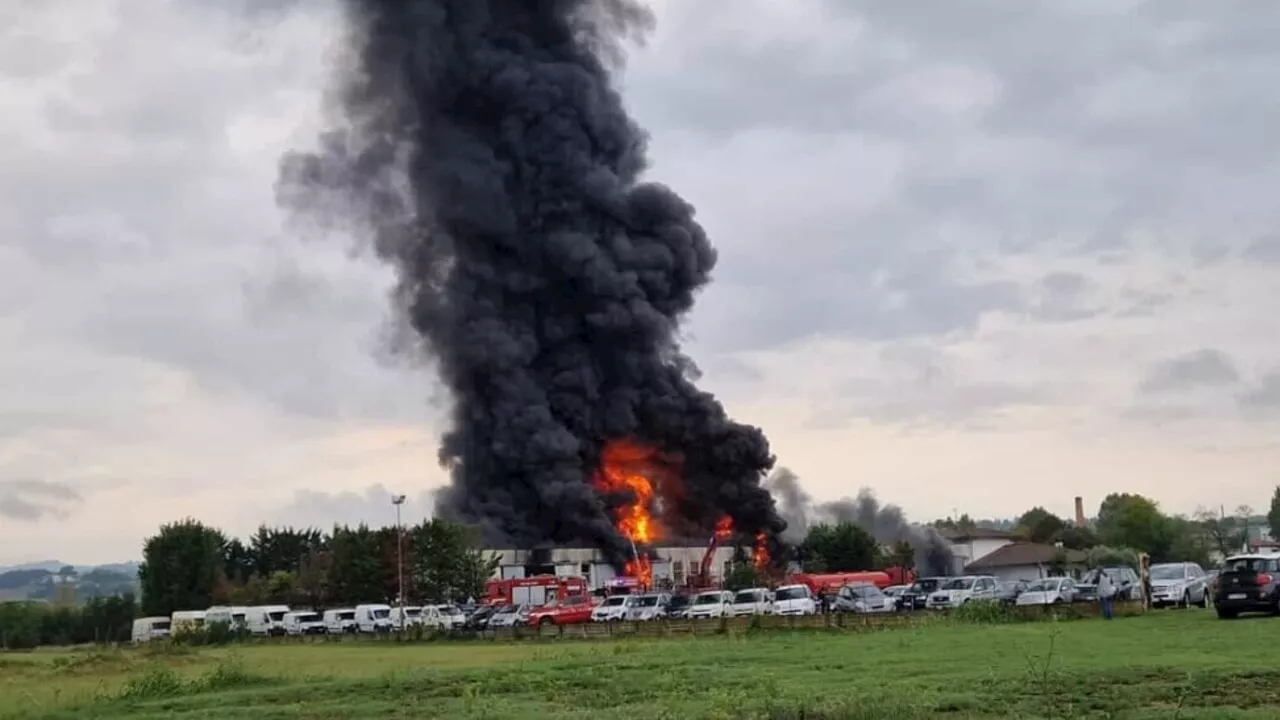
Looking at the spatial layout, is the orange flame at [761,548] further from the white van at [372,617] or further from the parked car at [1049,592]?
the parked car at [1049,592]

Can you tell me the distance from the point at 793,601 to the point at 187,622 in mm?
37892

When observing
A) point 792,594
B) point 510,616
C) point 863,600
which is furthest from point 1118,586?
point 510,616

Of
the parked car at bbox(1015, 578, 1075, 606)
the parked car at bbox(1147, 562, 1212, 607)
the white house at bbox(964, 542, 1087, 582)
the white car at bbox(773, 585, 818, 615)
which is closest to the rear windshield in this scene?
the parked car at bbox(1147, 562, 1212, 607)

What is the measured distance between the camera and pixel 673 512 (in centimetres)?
9906

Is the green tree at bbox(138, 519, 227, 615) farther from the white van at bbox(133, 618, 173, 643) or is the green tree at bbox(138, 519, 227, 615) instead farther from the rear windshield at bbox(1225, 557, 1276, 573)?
the rear windshield at bbox(1225, 557, 1276, 573)

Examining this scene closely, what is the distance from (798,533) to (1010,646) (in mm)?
80558

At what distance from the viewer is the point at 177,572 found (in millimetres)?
93438

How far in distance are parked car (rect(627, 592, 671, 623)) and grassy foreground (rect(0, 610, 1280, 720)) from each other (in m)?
22.6

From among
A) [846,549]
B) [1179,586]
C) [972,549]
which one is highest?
[846,549]

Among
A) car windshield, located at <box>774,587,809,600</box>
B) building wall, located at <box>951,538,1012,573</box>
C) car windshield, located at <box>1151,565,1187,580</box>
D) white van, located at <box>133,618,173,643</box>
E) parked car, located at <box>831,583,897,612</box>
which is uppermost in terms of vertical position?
building wall, located at <box>951,538,1012,573</box>

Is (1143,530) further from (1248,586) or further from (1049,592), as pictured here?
(1248,586)

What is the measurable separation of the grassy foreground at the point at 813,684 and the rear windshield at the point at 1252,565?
4.94ft

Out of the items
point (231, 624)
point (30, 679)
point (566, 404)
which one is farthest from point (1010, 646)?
point (566, 404)

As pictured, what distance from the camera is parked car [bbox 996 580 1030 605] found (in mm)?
48375
